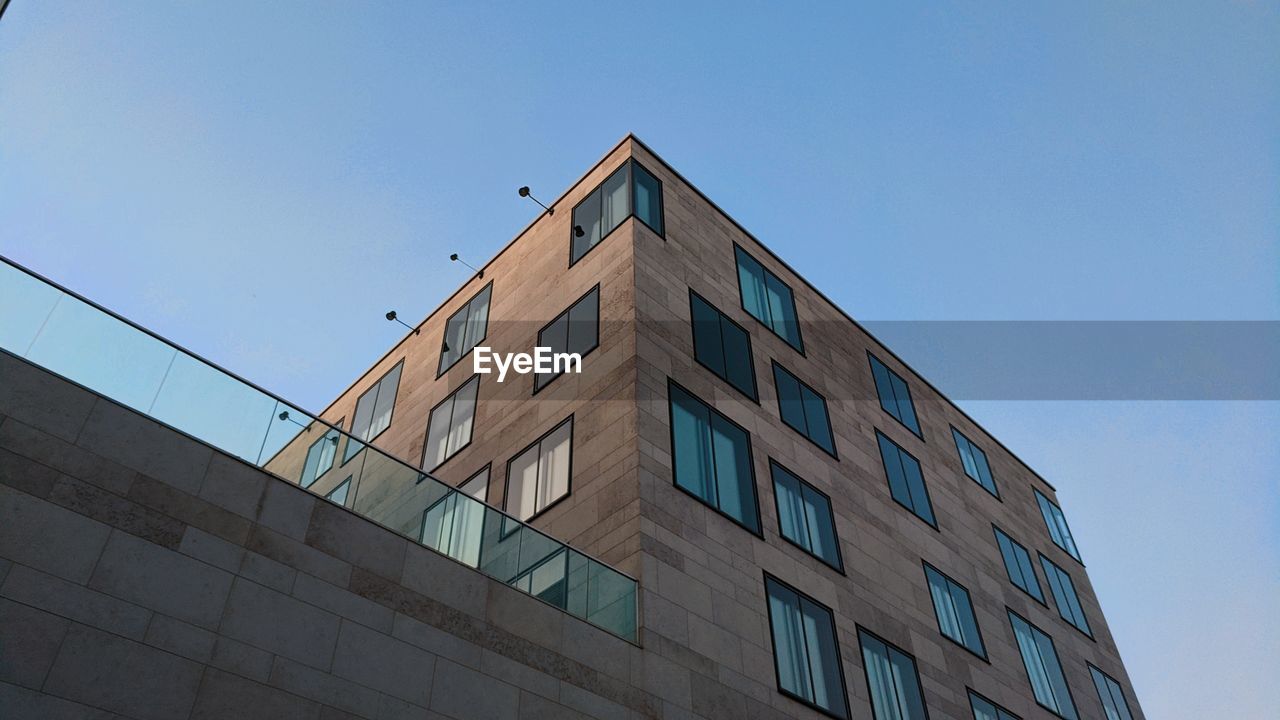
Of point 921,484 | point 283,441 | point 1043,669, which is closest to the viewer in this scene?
point 283,441

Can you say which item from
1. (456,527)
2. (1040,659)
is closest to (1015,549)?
(1040,659)

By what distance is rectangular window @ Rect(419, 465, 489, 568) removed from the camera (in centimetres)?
1609

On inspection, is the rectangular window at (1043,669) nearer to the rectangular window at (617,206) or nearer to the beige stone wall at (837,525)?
the beige stone wall at (837,525)

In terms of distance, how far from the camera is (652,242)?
Answer: 26.2m

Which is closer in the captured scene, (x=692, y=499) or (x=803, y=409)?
(x=692, y=499)

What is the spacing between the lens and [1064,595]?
3594 centimetres

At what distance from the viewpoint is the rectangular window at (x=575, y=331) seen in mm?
24531

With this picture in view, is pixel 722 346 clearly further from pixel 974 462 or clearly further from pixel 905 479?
pixel 974 462

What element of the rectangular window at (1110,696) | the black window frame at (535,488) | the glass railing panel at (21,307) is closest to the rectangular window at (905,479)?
the rectangular window at (1110,696)

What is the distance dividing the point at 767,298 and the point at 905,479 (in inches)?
279

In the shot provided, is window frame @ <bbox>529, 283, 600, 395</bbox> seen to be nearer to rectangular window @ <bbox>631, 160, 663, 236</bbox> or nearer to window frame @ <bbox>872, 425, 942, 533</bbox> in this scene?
rectangular window @ <bbox>631, 160, 663, 236</bbox>

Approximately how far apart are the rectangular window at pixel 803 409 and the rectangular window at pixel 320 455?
13205 mm

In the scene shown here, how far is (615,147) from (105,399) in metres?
18.8

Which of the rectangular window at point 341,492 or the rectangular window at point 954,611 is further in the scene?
the rectangular window at point 954,611
